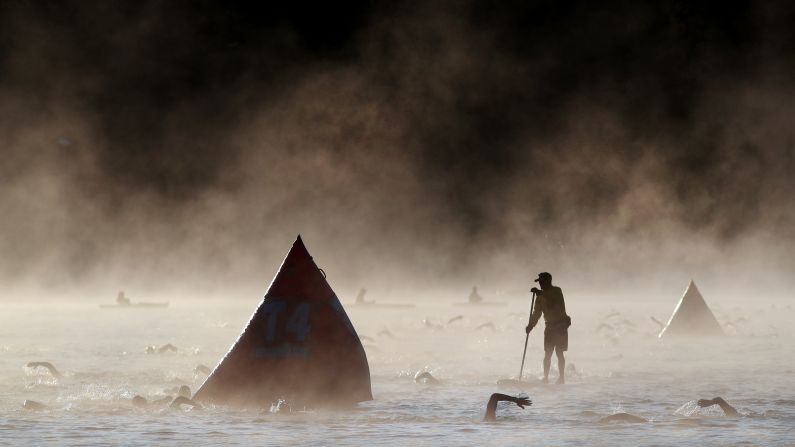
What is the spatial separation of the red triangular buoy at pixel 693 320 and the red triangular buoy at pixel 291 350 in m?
28.5

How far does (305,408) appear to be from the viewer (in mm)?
21047

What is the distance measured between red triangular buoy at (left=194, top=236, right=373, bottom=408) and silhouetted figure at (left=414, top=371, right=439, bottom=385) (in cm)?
623

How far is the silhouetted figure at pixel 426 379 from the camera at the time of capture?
27.2 m

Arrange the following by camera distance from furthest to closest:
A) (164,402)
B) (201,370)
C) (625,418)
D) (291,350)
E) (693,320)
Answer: (693,320) < (201,370) < (164,402) < (291,350) < (625,418)

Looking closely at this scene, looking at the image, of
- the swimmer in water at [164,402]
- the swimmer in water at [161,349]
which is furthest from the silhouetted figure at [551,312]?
the swimmer in water at [161,349]

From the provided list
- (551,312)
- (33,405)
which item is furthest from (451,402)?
(33,405)

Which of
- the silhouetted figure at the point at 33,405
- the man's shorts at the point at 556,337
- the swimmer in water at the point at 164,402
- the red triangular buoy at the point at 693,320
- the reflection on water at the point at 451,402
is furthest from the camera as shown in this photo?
the red triangular buoy at the point at 693,320

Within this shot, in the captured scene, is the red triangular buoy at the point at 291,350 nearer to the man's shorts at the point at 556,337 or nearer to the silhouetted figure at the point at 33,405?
the silhouetted figure at the point at 33,405

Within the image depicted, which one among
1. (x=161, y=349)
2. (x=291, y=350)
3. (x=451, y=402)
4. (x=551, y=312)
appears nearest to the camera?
(x=291, y=350)

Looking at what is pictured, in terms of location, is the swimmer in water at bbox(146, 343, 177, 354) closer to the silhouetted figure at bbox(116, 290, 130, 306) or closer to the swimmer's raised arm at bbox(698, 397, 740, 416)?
the swimmer's raised arm at bbox(698, 397, 740, 416)

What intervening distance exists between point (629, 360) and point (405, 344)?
13564mm

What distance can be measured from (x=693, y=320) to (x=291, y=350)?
2996cm

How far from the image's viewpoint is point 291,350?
20812mm

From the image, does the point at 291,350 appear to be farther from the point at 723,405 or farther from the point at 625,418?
the point at 723,405
